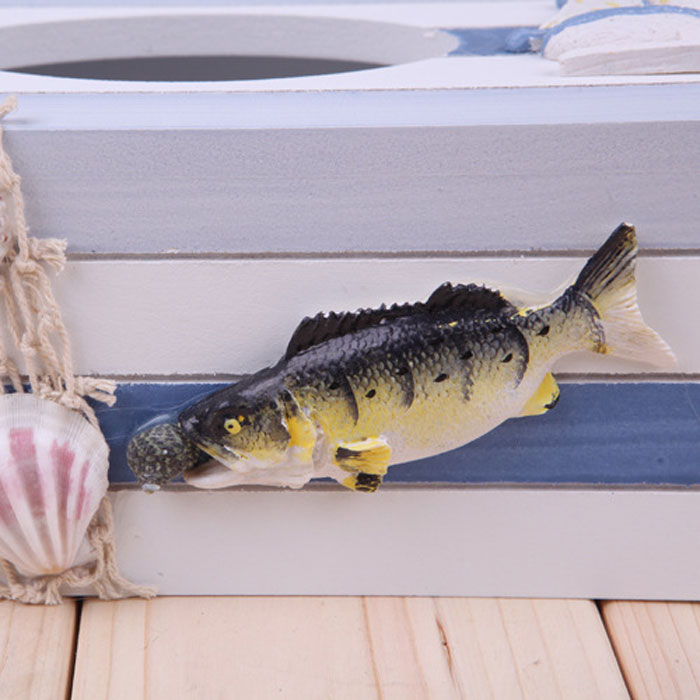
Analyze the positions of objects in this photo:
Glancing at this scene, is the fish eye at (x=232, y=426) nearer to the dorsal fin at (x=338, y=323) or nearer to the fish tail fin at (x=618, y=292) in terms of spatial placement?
the dorsal fin at (x=338, y=323)

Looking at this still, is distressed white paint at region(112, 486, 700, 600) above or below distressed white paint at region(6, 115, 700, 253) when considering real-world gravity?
below

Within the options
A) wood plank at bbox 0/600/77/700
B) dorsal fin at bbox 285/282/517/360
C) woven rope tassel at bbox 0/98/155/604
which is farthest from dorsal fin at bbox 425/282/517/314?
wood plank at bbox 0/600/77/700

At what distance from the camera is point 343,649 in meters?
0.63

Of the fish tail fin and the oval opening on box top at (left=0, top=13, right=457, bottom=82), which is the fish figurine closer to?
the fish tail fin

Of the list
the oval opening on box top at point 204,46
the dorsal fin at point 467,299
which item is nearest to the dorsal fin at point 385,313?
the dorsal fin at point 467,299

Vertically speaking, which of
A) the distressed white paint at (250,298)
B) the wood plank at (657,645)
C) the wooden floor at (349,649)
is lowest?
the wooden floor at (349,649)

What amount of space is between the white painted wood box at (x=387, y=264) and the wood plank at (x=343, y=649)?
21mm

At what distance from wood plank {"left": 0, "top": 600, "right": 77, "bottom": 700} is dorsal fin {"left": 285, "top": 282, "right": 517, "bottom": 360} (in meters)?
0.28

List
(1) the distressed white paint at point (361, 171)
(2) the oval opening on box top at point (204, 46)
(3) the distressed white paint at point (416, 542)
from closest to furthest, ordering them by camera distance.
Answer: (1) the distressed white paint at point (361, 171)
(3) the distressed white paint at point (416, 542)
(2) the oval opening on box top at point (204, 46)

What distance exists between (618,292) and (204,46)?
557 mm

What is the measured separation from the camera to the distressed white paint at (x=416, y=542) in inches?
25.3

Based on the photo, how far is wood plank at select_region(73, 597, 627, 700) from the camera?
60cm

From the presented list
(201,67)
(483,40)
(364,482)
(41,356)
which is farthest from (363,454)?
(201,67)

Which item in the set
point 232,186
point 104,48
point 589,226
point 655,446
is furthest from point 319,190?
point 104,48
